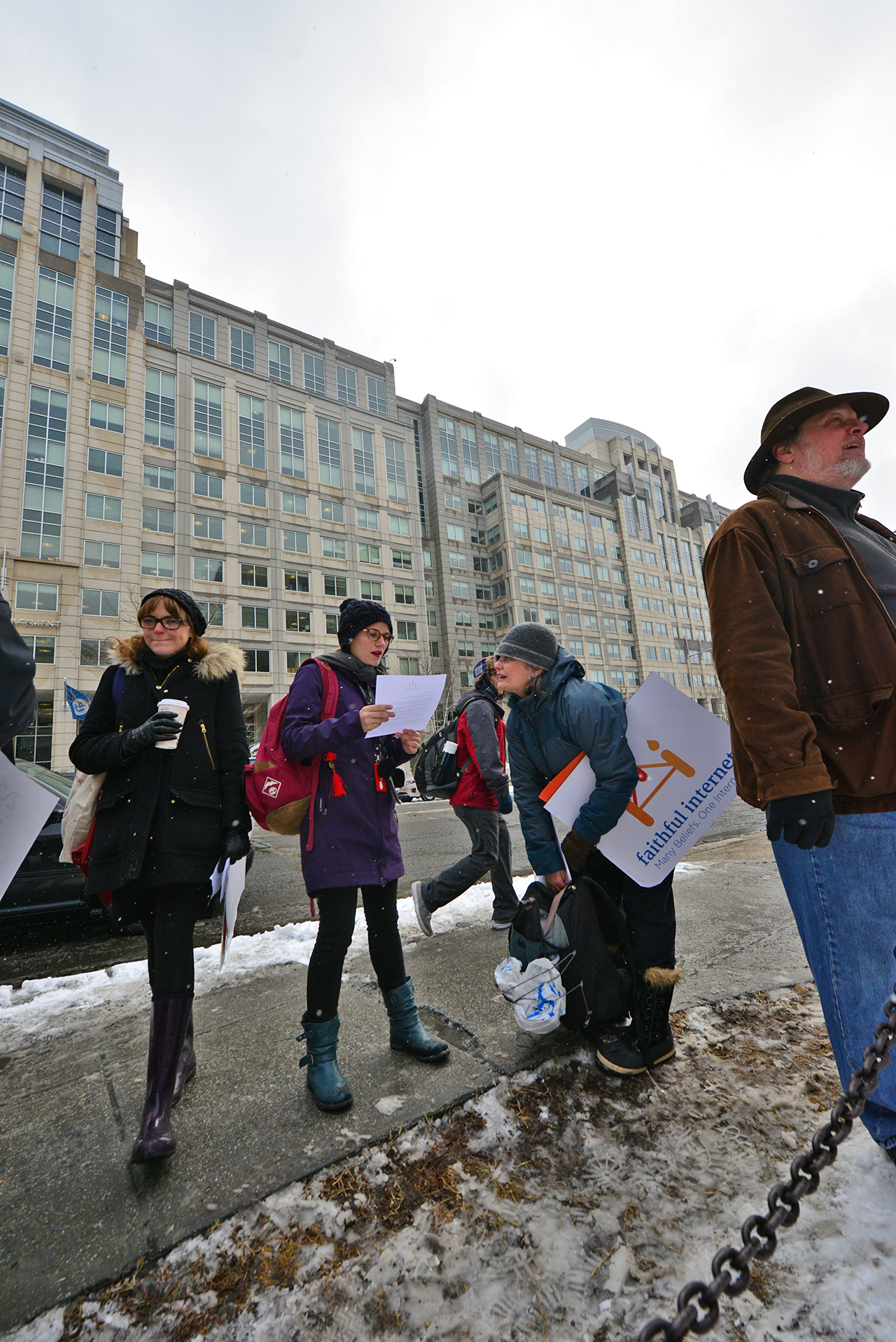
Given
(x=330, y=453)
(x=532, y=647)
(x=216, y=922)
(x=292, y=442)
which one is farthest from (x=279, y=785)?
(x=330, y=453)

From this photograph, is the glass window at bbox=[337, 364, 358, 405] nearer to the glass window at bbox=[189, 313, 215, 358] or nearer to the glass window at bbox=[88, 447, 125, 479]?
the glass window at bbox=[189, 313, 215, 358]

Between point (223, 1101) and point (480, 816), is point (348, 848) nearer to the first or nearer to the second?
point (223, 1101)

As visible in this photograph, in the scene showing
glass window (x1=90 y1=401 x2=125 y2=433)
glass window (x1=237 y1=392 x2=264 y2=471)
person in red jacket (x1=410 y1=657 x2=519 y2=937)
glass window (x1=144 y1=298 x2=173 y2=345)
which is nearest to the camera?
person in red jacket (x1=410 y1=657 x2=519 y2=937)

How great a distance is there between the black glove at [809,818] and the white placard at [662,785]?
1.08 metres

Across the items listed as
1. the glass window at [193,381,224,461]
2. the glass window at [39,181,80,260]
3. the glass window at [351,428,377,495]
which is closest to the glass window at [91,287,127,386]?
the glass window at [39,181,80,260]

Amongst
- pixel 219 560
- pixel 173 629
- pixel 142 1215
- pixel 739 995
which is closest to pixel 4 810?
pixel 173 629

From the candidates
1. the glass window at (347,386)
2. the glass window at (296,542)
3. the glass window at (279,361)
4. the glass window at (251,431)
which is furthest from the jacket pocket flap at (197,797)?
the glass window at (347,386)

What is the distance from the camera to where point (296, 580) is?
1501 inches

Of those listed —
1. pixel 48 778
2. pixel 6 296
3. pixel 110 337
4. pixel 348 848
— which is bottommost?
pixel 348 848

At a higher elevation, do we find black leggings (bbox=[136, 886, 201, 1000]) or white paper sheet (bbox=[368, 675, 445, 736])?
white paper sheet (bbox=[368, 675, 445, 736])

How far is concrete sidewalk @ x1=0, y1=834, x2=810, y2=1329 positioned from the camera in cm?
171

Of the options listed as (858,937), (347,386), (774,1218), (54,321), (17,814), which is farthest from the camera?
(347,386)

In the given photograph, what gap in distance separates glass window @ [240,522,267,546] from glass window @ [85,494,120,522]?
6750 millimetres

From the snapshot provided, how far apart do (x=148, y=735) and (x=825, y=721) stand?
7.75 ft
